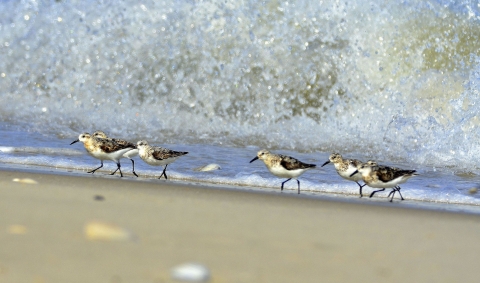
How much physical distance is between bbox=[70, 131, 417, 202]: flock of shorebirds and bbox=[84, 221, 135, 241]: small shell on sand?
307 cm

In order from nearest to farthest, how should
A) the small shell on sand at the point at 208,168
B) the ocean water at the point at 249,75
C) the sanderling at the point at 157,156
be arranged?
the sanderling at the point at 157,156 < the small shell on sand at the point at 208,168 < the ocean water at the point at 249,75

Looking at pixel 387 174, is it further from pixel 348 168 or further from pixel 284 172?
pixel 284 172

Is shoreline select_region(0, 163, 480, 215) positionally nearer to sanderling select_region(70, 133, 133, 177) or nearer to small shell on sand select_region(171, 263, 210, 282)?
sanderling select_region(70, 133, 133, 177)

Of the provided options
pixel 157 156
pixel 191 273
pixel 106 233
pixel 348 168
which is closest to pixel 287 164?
pixel 348 168

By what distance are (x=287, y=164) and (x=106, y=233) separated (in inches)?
126

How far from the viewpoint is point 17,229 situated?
380cm

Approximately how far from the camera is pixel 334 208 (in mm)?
5277

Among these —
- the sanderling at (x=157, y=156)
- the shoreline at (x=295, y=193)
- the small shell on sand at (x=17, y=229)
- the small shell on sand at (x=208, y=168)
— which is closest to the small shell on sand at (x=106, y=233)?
the small shell on sand at (x=17, y=229)

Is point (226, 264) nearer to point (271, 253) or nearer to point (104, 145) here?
point (271, 253)

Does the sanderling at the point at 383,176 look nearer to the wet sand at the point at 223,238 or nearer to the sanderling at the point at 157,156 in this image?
the wet sand at the point at 223,238

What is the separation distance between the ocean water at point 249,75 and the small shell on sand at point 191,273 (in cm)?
539

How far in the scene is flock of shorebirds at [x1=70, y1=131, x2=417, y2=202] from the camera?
6.36 metres

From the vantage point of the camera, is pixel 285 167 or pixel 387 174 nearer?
pixel 387 174

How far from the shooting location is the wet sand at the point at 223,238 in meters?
3.24
